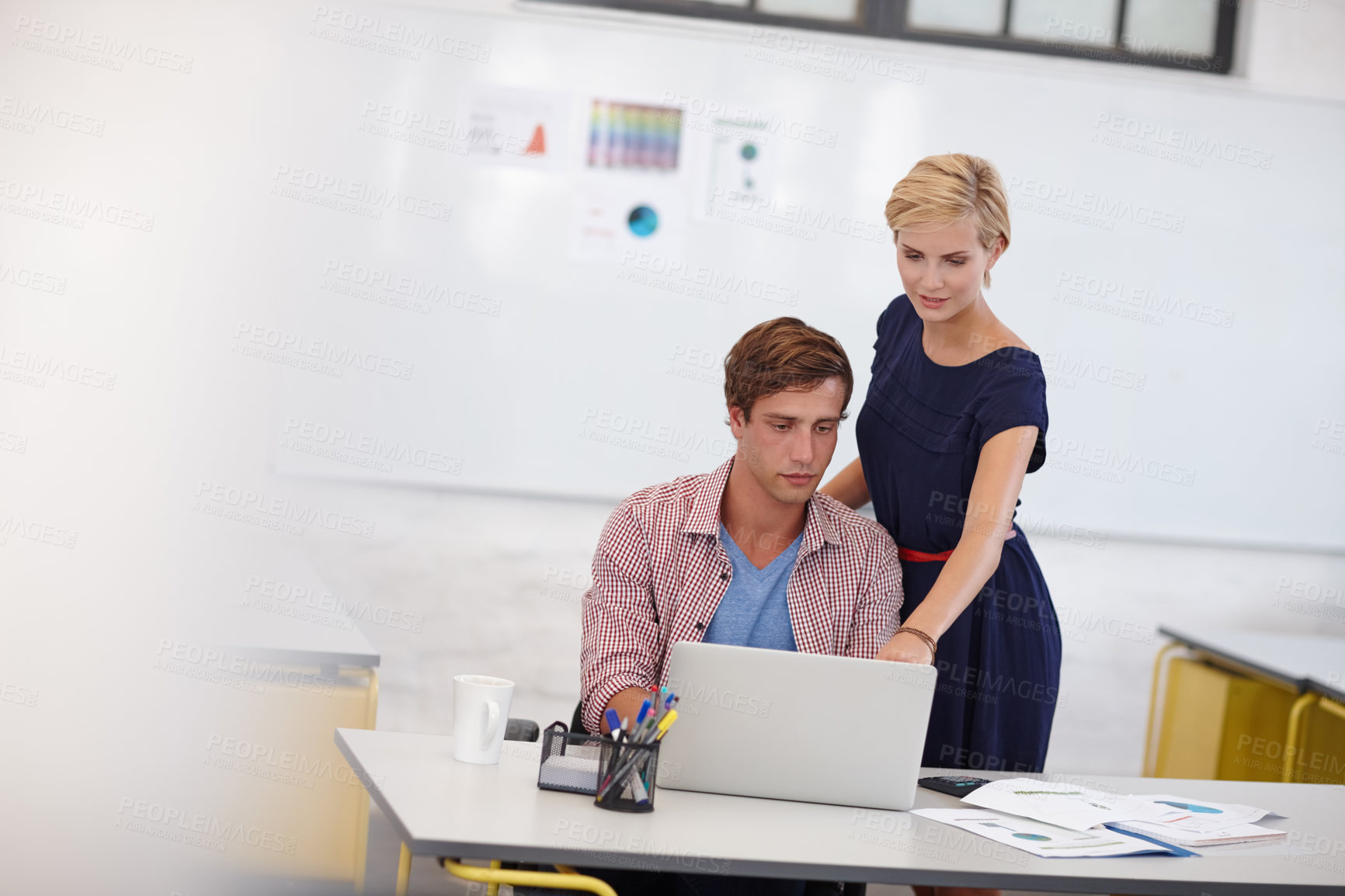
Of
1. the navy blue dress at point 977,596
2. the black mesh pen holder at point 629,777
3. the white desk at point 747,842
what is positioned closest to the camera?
the white desk at point 747,842

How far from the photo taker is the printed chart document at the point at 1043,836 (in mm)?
1529

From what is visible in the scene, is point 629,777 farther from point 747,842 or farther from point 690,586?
point 690,586

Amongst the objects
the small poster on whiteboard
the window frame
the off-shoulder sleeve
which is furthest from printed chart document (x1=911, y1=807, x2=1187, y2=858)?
the window frame

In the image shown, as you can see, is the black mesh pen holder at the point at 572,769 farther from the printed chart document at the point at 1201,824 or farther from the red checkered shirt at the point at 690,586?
the printed chart document at the point at 1201,824

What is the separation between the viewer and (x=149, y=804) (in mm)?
3055

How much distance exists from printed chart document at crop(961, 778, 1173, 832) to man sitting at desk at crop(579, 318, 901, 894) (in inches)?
11.8

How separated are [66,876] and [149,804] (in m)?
0.34

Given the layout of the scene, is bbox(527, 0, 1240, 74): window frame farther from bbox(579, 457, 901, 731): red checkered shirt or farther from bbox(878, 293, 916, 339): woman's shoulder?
bbox(579, 457, 901, 731): red checkered shirt

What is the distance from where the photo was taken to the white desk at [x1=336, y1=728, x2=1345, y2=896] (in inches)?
53.7

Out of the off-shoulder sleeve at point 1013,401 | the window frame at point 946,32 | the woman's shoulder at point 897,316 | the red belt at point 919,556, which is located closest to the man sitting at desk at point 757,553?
the red belt at point 919,556

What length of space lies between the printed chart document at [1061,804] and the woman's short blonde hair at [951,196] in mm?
831

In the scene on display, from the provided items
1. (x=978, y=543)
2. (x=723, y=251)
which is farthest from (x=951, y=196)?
(x=723, y=251)

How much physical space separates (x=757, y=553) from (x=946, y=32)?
2.48 m

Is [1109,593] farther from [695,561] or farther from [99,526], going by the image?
[99,526]
